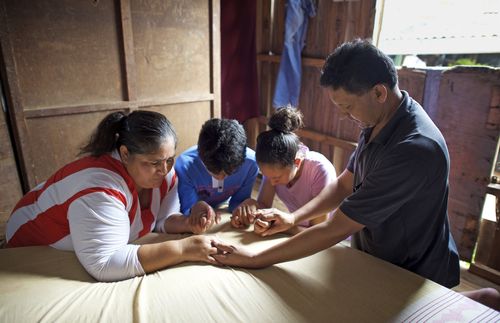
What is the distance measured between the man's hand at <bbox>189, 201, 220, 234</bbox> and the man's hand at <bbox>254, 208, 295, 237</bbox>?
0.21 metres

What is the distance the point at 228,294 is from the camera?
112 cm

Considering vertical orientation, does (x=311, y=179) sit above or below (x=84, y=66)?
below

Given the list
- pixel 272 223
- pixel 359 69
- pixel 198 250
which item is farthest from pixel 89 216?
pixel 359 69

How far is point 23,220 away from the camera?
133cm

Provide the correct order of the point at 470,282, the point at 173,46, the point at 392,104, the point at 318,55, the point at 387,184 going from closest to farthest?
the point at 387,184 → the point at 392,104 → the point at 470,282 → the point at 173,46 → the point at 318,55

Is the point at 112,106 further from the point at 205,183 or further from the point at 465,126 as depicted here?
the point at 465,126

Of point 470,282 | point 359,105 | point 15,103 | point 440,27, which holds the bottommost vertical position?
point 470,282

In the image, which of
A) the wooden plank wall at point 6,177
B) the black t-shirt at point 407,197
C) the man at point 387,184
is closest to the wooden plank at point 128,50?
the wooden plank wall at point 6,177

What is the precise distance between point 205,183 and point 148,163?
1.92ft

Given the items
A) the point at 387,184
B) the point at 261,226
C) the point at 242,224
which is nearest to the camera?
the point at 387,184

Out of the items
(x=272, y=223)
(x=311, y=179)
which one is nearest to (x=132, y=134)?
A: (x=272, y=223)

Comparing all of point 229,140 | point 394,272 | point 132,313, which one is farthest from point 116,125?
point 394,272

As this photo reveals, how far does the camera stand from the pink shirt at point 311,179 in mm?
1799

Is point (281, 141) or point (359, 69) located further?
point (281, 141)
